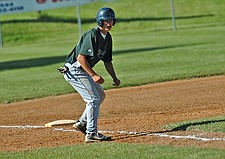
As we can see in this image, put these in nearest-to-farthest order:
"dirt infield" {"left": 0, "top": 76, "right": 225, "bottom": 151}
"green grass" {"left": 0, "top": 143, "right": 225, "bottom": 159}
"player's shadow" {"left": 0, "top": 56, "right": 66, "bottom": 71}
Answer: "green grass" {"left": 0, "top": 143, "right": 225, "bottom": 159} < "dirt infield" {"left": 0, "top": 76, "right": 225, "bottom": 151} < "player's shadow" {"left": 0, "top": 56, "right": 66, "bottom": 71}

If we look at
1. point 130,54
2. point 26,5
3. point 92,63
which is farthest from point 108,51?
point 26,5

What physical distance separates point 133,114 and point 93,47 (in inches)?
135

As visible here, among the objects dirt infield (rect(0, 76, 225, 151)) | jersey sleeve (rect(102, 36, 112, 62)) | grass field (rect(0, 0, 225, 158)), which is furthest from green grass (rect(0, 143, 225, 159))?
jersey sleeve (rect(102, 36, 112, 62))

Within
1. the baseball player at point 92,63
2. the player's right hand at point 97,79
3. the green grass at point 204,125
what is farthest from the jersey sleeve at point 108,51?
the green grass at point 204,125

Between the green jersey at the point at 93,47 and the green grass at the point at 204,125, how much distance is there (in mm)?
1686

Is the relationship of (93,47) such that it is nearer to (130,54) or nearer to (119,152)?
(119,152)

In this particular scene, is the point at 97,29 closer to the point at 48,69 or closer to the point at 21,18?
the point at 48,69

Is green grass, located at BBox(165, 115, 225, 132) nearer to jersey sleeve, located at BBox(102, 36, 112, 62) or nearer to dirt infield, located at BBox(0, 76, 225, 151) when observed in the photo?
dirt infield, located at BBox(0, 76, 225, 151)

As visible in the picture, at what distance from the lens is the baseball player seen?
34.9 ft

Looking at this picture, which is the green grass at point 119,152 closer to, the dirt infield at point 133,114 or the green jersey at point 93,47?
the dirt infield at point 133,114

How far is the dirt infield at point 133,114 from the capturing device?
36.4ft

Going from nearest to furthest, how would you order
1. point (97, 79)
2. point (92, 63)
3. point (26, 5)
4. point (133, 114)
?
point (97, 79), point (92, 63), point (133, 114), point (26, 5)

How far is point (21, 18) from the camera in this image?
51156mm

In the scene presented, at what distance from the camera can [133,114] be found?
13781mm
